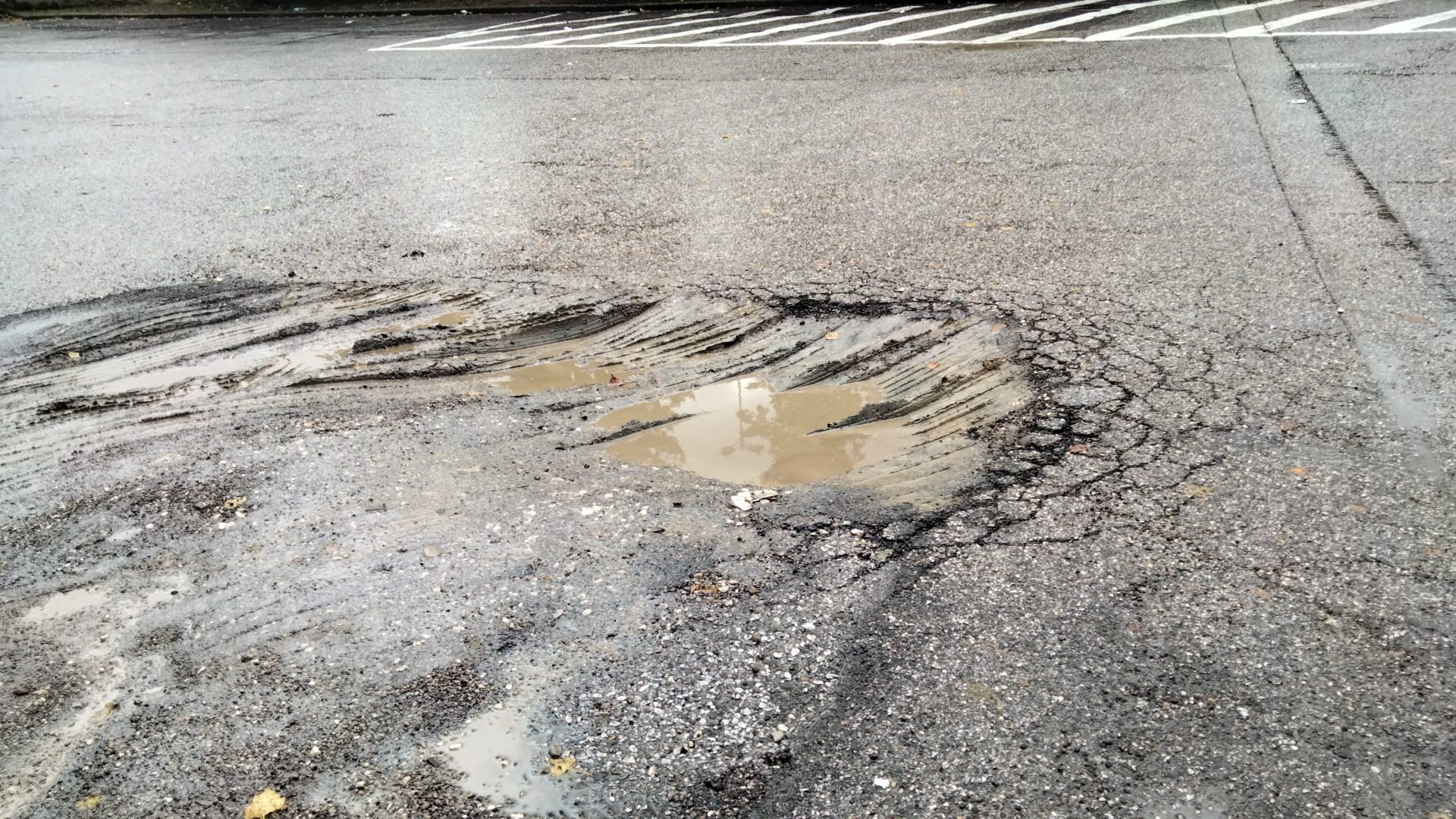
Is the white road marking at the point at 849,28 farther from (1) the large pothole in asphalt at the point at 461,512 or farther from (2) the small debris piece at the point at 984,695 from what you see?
(2) the small debris piece at the point at 984,695

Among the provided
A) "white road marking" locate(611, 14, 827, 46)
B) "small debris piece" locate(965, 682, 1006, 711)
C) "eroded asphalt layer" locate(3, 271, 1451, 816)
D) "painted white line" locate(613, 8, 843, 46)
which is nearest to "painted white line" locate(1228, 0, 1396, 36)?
"painted white line" locate(613, 8, 843, 46)

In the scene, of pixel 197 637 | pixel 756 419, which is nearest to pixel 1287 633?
pixel 756 419

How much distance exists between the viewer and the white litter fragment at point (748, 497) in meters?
3.62

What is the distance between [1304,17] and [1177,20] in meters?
1.29

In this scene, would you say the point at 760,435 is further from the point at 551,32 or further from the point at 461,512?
the point at 551,32

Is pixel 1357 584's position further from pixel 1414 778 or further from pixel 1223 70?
pixel 1223 70

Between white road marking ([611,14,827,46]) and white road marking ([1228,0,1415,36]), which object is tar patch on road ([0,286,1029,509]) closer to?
white road marking ([1228,0,1415,36])

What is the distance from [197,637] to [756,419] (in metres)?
2.09

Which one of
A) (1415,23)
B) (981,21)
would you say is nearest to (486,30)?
(981,21)

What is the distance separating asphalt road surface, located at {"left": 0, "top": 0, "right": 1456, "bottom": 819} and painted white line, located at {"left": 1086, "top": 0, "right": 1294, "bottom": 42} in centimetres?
361

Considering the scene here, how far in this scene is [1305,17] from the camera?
11.3 metres

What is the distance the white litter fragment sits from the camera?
3.62 meters

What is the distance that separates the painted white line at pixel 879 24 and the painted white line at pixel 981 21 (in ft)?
2.26

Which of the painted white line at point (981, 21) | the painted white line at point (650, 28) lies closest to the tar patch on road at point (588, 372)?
the painted white line at point (981, 21)
